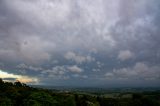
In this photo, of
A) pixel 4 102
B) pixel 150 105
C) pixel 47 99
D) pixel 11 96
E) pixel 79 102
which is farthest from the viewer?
pixel 150 105

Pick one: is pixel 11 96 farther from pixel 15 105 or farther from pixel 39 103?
pixel 39 103

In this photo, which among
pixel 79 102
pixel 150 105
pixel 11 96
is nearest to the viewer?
pixel 11 96

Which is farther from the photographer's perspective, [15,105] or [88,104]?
[88,104]

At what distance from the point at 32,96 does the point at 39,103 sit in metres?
8.21

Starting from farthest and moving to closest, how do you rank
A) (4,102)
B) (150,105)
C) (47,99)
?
(150,105) → (47,99) → (4,102)

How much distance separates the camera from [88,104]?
143m

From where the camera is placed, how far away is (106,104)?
172500mm

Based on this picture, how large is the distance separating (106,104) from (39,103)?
64215mm

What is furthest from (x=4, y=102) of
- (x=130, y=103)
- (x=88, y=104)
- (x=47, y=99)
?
(x=130, y=103)

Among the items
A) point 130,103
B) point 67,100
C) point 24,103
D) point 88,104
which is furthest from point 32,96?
point 130,103

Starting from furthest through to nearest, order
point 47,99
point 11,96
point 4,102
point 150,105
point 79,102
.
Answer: point 150,105 → point 79,102 → point 11,96 → point 47,99 → point 4,102

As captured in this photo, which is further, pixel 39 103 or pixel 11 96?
pixel 11 96

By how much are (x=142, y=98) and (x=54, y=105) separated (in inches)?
2911

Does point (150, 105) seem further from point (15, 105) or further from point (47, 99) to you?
point (15, 105)
